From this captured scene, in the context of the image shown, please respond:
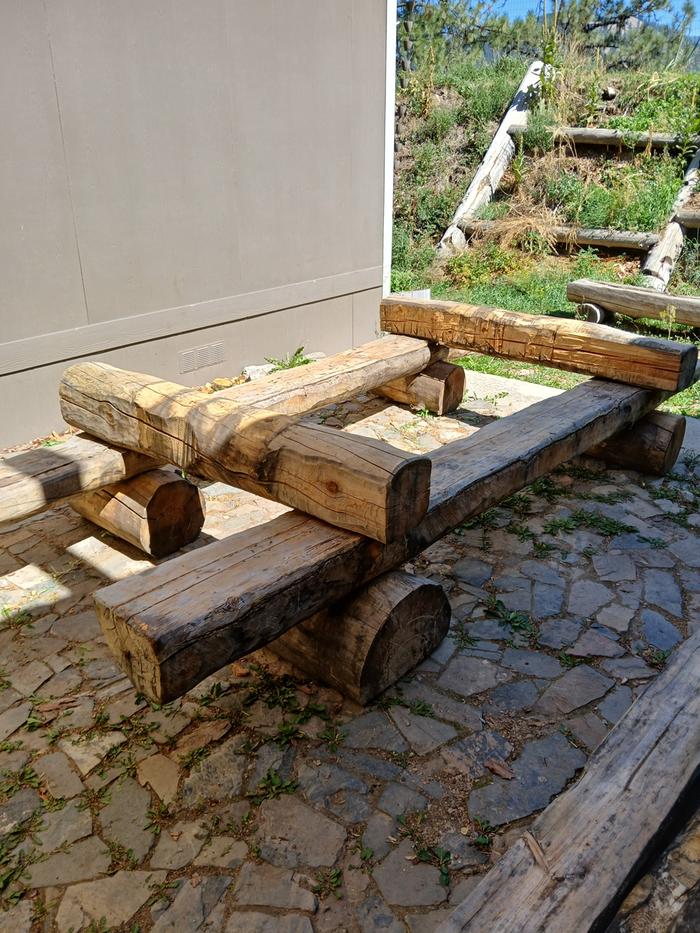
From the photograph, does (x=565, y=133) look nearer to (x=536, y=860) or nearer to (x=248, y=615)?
(x=248, y=615)

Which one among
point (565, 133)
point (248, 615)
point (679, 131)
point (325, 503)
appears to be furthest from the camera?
point (565, 133)

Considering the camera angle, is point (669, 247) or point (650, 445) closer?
point (650, 445)

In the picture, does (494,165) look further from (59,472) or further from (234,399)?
(59,472)

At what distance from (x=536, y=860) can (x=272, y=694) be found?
165cm

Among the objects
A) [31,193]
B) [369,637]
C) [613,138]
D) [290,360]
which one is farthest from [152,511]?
[613,138]

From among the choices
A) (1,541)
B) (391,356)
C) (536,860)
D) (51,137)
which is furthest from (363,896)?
(51,137)

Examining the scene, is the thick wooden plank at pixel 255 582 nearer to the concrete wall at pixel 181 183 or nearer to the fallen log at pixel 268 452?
the fallen log at pixel 268 452

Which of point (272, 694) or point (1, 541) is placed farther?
point (1, 541)

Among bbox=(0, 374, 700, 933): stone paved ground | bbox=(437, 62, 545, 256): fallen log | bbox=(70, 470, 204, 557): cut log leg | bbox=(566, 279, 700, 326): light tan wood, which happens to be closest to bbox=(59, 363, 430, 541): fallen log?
bbox=(70, 470, 204, 557): cut log leg

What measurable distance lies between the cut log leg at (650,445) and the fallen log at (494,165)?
19.4 ft

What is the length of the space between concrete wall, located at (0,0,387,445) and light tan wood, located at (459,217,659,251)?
10.7ft

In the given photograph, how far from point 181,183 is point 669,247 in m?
6.07

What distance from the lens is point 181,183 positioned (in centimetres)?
541

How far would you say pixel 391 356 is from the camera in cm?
492
